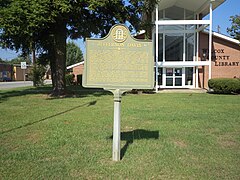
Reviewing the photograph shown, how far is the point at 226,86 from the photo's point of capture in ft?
68.4

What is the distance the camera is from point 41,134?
7133 mm

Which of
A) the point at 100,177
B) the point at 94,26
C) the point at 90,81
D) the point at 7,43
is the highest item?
the point at 94,26

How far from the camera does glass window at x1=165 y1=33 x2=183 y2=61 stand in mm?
27234

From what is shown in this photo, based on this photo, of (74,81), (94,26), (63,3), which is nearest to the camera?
(63,3)

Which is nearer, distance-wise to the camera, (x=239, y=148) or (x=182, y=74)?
(x=239, y=148)

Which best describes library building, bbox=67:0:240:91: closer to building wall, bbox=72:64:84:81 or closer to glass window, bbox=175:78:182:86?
glass window, bbox=175:78:182:86

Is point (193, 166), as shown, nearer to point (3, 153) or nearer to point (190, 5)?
point (3, 153)

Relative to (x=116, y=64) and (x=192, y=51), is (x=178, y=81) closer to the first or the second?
(x=192, y=51)

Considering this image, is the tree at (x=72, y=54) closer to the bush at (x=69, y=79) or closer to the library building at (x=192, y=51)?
the bush at (x=69, y=79)

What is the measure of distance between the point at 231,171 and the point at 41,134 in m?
4.71

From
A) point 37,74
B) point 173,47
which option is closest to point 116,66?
point 173,47

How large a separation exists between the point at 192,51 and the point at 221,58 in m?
2.86

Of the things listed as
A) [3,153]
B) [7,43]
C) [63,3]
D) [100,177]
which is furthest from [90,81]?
[7,43]

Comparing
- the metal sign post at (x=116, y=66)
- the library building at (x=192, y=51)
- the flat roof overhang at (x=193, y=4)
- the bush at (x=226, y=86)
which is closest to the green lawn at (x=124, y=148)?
the metal sign post at (x=116, y=66)
